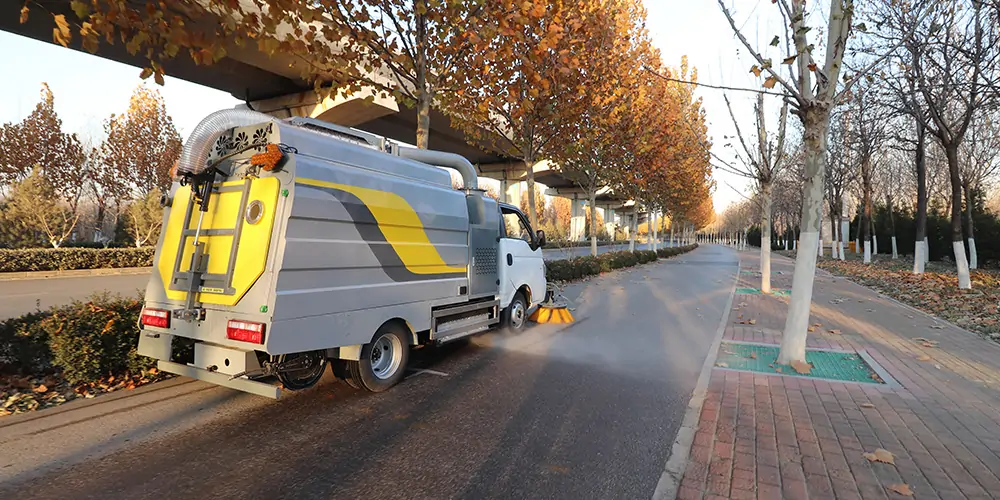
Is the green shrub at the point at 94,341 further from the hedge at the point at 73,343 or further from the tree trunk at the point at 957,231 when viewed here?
the tree trunk at the point at 957,231

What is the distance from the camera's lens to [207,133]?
484cm

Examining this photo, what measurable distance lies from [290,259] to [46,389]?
9.80 feet

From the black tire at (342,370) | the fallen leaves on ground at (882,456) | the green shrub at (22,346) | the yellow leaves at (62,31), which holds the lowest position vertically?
the fallen leaves on ground at (882,456)

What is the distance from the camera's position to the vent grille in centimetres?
687

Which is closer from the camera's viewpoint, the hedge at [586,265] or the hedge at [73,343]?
the hedge at [73,343]

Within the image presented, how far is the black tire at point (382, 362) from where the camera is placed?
16.4 feet

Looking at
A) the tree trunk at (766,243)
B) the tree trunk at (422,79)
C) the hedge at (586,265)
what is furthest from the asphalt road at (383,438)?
the tree trunk at (766,243)

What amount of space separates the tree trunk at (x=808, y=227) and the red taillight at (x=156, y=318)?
696 centimetres

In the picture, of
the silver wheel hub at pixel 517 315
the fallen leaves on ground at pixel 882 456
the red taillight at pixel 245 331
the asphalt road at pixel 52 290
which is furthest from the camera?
the asphalt road at pixel 52 290

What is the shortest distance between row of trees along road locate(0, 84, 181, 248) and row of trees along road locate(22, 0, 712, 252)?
10390 mm

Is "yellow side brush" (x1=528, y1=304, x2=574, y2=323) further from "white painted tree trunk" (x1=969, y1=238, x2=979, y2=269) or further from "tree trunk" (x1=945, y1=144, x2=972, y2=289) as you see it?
"white painted tree trunk" (x1=969, y1=238, x2=979, y2=269)

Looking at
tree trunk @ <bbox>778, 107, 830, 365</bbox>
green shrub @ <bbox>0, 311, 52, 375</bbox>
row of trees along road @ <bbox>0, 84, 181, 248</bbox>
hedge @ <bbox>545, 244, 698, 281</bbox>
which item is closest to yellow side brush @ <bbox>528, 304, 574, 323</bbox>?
hedge @ <bbox>545, 244, 698, 281</bbox>

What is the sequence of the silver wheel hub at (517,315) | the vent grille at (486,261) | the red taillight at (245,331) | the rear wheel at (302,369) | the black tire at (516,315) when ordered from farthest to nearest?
the silver wheel hub at (517,315), the black tire at (516,315), the vent grille at (486,261), the rear wheel at (302,369), the red taillight at (245,331)

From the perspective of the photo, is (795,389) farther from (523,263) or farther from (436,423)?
(523,263)
